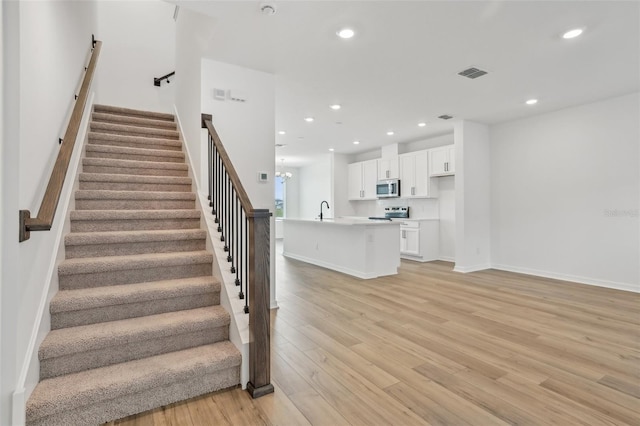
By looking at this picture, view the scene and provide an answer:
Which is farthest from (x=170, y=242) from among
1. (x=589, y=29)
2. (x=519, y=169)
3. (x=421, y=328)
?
(x=519, y=169)

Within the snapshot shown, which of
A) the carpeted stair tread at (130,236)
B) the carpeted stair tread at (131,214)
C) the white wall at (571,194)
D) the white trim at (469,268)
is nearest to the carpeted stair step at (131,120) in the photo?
the carpeted stair tread at (131,214)

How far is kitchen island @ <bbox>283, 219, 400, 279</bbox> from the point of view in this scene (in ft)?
17.3

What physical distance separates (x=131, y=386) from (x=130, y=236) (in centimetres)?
A: 127

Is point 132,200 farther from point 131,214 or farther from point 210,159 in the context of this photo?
point 210,159

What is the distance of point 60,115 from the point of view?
263 cm

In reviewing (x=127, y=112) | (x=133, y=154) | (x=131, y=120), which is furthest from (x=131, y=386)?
(x=127, y=112)

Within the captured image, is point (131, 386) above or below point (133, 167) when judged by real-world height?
below

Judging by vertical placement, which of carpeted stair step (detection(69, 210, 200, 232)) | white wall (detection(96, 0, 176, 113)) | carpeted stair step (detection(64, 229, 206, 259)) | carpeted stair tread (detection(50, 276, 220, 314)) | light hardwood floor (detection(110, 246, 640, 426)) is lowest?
light hardwood floor (detection(110, 246, 640, 426))

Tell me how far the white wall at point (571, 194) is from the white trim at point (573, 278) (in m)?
0.01

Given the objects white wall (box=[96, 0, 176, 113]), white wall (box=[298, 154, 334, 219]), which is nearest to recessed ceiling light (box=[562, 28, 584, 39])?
white wall (box=[96, 0, 176, 113])

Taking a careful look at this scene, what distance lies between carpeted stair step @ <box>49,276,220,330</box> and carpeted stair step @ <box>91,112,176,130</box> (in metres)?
3.02

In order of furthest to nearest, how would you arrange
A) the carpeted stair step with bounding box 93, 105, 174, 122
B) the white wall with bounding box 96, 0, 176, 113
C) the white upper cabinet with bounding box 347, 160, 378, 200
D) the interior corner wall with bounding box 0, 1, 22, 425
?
the white upper cabinet with bounding box 347, 160, 378, 200 → the white wall with bounding box 96, 0, 176, 113 → the carpeted stair step with bounding box 93, 105, 174, 122 → the interior corner wall with bounding box 0, 1, 22, 425

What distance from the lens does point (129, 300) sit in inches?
86.9

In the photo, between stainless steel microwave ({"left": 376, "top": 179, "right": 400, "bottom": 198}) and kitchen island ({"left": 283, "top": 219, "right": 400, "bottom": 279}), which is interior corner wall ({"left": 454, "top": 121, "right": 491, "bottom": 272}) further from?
stainless steel microwave ({"left": 376, "top": 179, "right": 400, "bottom": 198})
